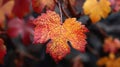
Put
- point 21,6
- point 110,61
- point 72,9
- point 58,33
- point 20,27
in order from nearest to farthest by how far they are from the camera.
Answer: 1. point 58,33
2. point 72,9
3. point 21,6
4. point 20,27
5. point 110,61

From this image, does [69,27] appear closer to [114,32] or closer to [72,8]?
[72,8]

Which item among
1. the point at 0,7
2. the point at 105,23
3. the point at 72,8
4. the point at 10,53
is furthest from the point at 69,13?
the point at 105,23

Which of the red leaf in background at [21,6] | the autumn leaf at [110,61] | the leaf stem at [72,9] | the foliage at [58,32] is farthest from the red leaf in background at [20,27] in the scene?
the autumn leaf at [110,61]

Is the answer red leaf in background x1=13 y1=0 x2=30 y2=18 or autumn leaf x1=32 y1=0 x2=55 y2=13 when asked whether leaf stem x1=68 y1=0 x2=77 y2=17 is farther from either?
red leaf in background x1=13 y1=0 x2=30 y2=18

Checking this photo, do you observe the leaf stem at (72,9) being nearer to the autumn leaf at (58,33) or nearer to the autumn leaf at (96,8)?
the autumn leaf at (96,8)

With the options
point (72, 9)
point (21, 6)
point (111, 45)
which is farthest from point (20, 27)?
point (111, 45)

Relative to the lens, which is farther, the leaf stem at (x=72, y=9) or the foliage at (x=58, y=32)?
the leaf stem at (x=72, y=9)

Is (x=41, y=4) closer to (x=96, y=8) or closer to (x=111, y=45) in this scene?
(x=96, y=8)
